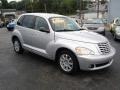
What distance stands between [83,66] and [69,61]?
0.50m

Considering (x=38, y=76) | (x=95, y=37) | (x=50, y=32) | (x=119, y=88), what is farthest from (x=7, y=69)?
(x=119, y=88)

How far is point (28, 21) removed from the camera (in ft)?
22.7

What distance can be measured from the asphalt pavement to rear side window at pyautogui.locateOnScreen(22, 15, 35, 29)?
1.33 metres

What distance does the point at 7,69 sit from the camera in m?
5.84

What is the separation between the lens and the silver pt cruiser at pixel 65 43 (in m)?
5.00

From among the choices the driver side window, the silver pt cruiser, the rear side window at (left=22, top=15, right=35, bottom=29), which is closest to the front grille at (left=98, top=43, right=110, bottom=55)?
the silver pt cruiser

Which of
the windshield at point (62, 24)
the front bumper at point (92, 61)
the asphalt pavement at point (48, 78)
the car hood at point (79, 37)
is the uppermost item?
the windshield at point (62, 24)

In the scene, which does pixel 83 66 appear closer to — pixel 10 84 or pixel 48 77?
pixel 48 77

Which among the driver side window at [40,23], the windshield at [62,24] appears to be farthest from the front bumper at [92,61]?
the driver side window at [40,23]

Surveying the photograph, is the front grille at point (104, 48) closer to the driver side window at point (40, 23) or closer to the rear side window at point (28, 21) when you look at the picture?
the driver side window at point (40, 23)

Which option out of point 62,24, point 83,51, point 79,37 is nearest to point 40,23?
point 62,24

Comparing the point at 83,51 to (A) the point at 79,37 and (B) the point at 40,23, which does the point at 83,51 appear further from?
(B) the point at 40,23

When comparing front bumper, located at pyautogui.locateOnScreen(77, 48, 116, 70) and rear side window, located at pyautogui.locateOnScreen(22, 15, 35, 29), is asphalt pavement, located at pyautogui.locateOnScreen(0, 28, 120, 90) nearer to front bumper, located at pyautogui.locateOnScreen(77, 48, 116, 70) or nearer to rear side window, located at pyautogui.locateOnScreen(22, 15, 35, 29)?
front bumper, located at pyautogui.locateOnScreen(77, 48, 116, 70)

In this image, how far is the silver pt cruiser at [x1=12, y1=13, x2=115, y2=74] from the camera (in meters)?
5.00
